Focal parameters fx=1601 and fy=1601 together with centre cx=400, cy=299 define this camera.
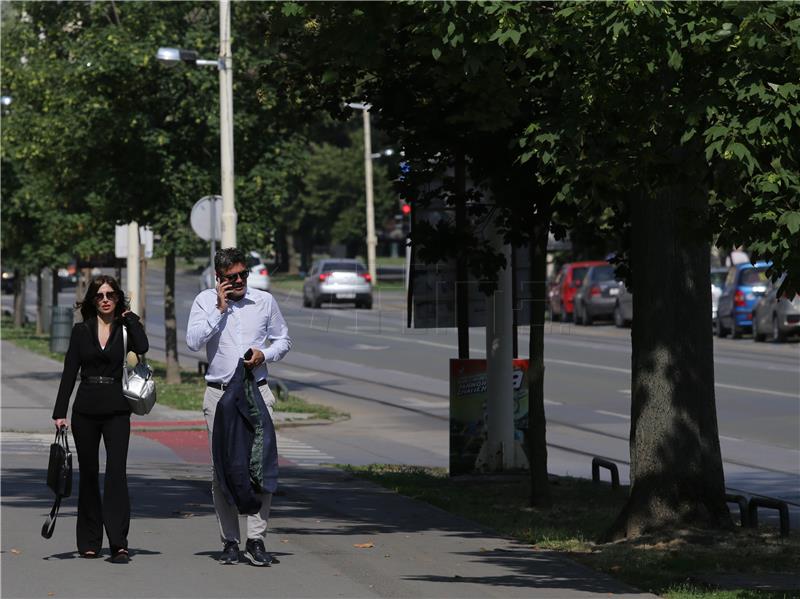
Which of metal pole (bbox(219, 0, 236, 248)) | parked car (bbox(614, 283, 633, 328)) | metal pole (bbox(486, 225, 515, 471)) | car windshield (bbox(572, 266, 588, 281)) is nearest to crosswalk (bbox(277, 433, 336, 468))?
metal pole (bbox(486, 225, 515, 471))

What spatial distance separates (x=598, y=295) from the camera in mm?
46469

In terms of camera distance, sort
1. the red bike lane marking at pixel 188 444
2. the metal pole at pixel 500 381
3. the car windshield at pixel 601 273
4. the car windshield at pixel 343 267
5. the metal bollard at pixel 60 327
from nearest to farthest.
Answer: the metal pole at pixel 500 381 → the red bike lane marking at pixel 188 444 → the metal bollard at pixel 60 327 → the car windshield at pixel 601 273 → the car windshield at pixel 343 267

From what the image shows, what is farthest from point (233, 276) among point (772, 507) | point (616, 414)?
point (616, 414)

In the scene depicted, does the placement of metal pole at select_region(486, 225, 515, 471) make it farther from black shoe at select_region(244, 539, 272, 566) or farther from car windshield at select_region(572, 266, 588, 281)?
car windshield at select_region(572, 266, 588, 281)

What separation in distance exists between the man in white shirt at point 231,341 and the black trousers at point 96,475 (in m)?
0.56

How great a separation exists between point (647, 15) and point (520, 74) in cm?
285

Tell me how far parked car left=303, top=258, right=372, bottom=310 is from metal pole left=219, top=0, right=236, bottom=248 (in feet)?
98.4

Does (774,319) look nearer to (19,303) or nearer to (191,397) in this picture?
(191,397)

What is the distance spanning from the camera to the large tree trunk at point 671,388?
1027 centimetres

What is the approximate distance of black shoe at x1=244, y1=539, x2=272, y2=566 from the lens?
895 cm

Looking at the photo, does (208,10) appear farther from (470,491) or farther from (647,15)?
(647,15)

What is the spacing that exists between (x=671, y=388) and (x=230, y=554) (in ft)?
10.3

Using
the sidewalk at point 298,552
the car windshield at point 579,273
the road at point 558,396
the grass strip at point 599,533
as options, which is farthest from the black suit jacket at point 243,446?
the car windshield at point 579,273

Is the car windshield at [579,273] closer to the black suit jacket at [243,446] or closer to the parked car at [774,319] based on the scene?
the parked car at [774,319]
